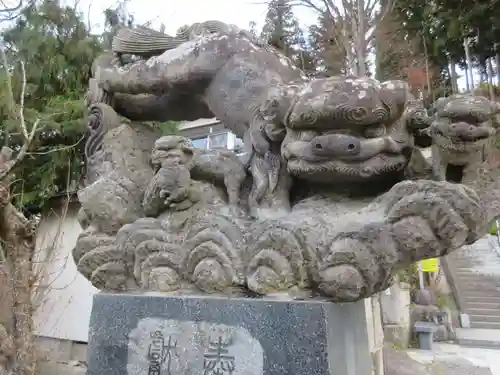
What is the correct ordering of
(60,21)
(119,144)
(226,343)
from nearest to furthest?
1. (226,343)
2. (119,144)
3. (60,21)

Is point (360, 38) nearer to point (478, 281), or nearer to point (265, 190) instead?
point (265, 190)

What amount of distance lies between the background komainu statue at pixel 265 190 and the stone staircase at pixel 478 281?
7.37 meters

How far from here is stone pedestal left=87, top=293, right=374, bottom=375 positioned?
4.57 feet

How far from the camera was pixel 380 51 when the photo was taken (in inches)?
277

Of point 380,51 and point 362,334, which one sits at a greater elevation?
point 380,51

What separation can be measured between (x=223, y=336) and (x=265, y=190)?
54cm

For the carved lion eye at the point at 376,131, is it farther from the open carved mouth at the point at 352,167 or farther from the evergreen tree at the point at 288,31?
the evergreen tree at the point at 288,31

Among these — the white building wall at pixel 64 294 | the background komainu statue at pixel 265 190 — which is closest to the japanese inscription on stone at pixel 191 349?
the background komainu statue at pixel 265 190

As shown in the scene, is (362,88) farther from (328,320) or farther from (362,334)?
(362,334)

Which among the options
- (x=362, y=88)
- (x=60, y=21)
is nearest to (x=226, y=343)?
(x=362, y=88)

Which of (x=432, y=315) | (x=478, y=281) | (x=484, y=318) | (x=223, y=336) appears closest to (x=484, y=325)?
(x=484, y=318)

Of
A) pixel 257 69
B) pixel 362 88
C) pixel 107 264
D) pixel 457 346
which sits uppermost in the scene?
pixel 257 69

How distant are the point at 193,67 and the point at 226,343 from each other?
117cm

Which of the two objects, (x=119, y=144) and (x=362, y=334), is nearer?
(x=362, y=334)
